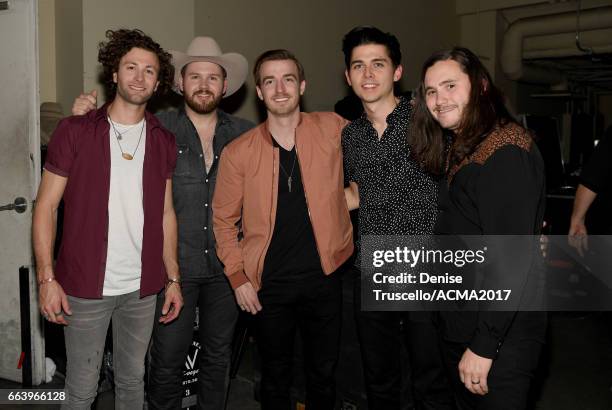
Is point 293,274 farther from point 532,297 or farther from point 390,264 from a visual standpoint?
point 532,297

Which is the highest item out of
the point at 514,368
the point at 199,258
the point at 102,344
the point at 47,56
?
the point at 47,56

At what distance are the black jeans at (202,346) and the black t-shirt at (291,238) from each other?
0.31 metres

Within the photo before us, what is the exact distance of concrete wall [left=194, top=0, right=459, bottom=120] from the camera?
3891mm

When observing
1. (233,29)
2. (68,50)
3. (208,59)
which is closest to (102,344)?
(208,59)

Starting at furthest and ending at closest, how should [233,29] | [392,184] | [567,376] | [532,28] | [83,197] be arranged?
[532,28], [233,29], [567,376], [392,184], [83,197]

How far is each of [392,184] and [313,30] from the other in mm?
2949

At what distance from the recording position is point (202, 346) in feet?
8.24

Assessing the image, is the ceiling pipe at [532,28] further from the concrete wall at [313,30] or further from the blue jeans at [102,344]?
the blue jeans at [102,344]

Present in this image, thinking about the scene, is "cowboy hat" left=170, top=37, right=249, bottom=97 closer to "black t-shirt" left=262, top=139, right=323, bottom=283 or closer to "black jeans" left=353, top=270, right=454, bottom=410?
"black t-shirt" left=262, top=139, right=323, bottom=283

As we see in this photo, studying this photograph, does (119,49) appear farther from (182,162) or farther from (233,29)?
(233,29)

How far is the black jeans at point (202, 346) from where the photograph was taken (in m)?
2.41

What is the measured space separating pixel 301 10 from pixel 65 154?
10.0 ft

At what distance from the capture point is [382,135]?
7.16 feet

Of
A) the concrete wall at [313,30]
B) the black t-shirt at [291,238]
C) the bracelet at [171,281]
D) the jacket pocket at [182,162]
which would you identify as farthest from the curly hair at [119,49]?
the concrete wall at [313,30]
